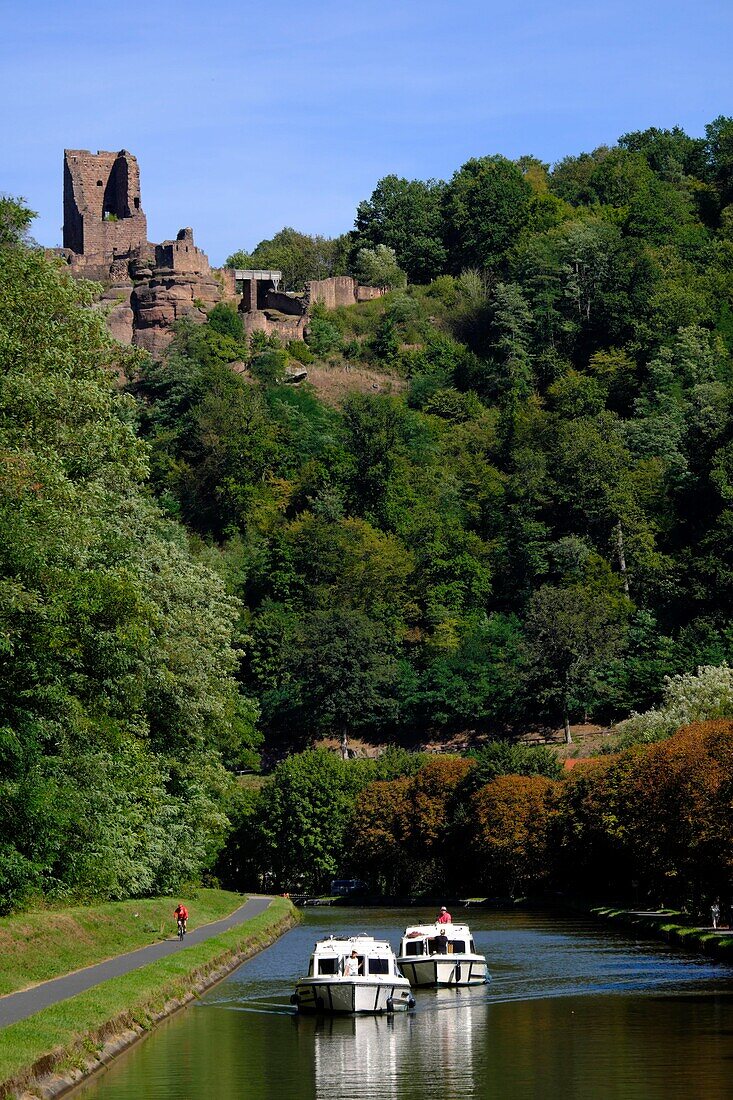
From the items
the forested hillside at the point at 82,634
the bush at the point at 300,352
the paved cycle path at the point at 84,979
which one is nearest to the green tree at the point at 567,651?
the bush at the point at 300,352

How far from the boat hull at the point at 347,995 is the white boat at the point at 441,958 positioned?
6.36 meters

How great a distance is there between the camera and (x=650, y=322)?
170 m

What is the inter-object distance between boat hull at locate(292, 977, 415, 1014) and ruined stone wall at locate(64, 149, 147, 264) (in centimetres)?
14185

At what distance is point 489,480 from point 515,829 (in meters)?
64.2

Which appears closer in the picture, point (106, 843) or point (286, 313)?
point (106, 843)

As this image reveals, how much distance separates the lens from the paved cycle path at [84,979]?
109 feet

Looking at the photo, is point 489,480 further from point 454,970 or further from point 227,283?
point 454,970

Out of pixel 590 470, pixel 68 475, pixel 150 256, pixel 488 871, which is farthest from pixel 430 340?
pixel 68 475

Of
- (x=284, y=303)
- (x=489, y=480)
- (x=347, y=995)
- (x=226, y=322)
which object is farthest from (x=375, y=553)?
(x=347, y=995)

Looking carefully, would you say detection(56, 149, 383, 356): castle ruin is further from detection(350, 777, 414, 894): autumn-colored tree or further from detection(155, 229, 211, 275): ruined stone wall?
detection(350, 777, 414, 894): autumn-colored tree

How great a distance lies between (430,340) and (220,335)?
2586cm

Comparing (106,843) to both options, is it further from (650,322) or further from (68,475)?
(650,322)

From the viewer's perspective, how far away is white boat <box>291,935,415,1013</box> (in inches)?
1651

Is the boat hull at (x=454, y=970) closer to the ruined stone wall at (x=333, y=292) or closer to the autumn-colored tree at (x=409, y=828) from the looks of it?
the autumn-colored tree at (x=409, y=828)
